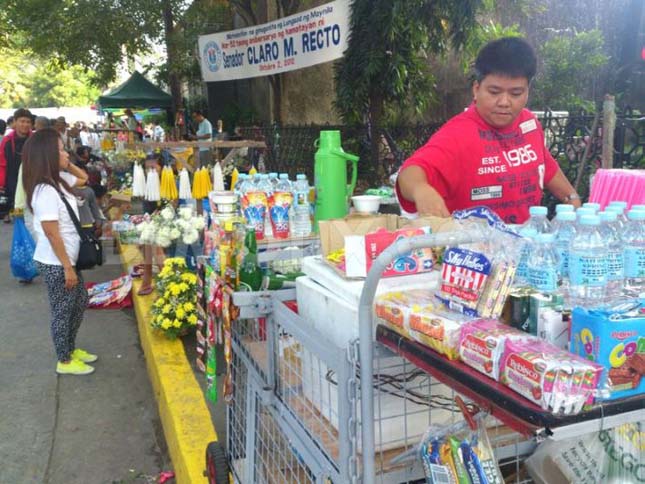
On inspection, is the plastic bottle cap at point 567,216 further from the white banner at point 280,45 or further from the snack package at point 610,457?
the white banner at point 280,45

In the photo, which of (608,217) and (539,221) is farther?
(539,221)

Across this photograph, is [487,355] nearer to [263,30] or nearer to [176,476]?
[176,476]

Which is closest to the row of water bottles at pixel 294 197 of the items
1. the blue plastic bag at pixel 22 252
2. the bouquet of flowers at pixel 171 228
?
the bouquet of flowers at pixel 171 228

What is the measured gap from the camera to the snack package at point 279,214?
289 cm

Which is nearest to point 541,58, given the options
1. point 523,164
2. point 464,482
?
point 523,164

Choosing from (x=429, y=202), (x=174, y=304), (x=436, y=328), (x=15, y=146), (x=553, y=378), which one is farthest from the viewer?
(x=15, y=146)

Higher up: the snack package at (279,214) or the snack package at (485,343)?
the snack package at (279,214)

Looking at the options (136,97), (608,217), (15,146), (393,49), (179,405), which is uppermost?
(136,97)

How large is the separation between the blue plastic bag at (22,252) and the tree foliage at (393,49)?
411 cm

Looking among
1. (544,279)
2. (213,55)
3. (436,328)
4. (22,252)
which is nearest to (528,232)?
(544,279)

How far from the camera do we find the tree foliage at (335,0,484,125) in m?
7.01

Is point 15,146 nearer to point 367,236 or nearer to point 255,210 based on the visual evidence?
point 255,210

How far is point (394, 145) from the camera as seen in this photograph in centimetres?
769

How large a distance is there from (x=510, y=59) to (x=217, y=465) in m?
2.12
